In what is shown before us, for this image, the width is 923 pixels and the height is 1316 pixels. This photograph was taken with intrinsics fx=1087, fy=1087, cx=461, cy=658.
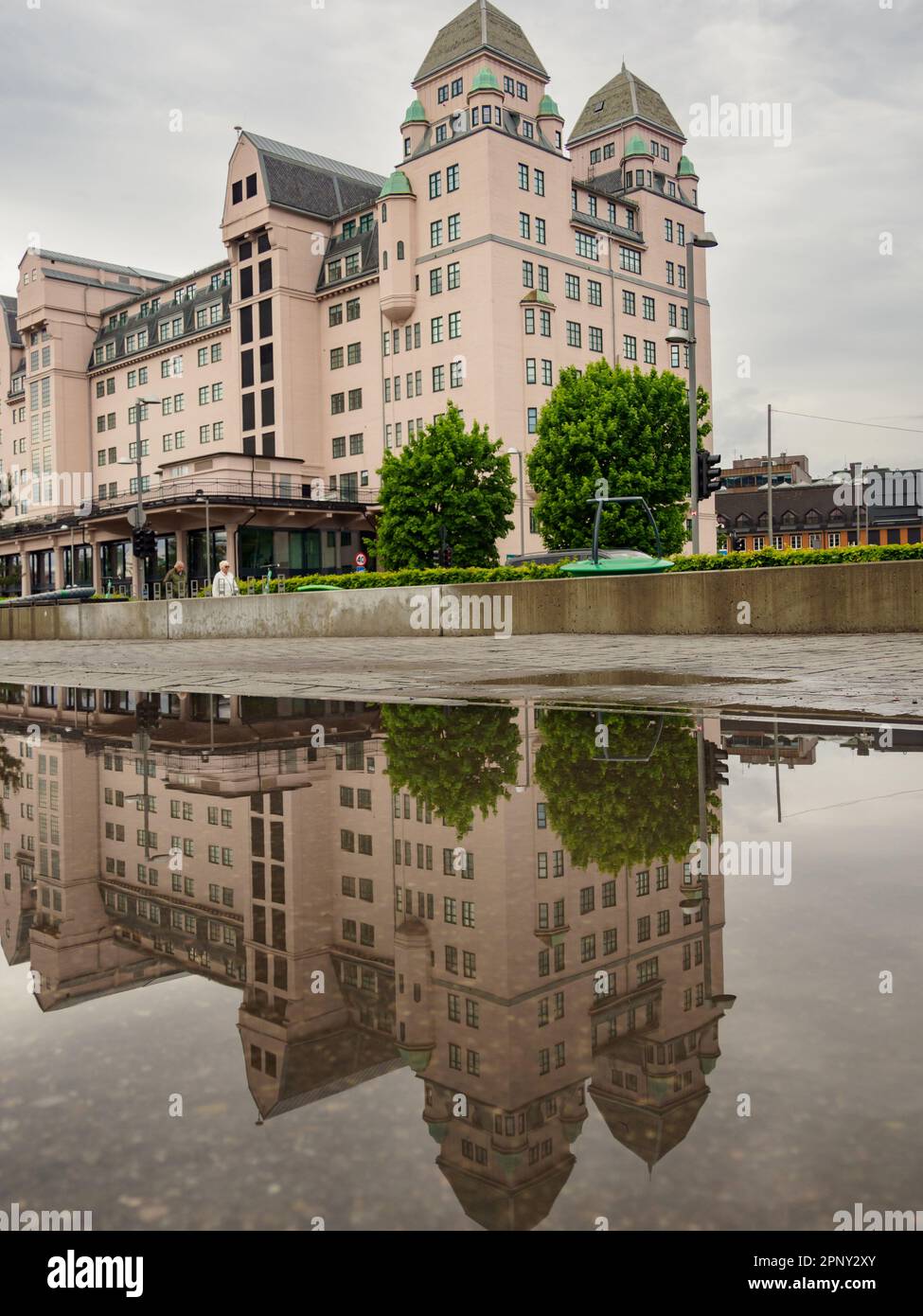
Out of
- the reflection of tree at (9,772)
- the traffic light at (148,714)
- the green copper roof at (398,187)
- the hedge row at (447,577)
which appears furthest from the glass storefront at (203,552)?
the reflection of tree at (9,772)

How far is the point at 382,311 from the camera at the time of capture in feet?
207

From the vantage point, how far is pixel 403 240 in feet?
202

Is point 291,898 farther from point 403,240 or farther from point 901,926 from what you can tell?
point 403,240

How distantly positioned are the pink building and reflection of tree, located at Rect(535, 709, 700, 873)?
2107 inches

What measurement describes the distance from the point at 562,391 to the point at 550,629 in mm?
34807

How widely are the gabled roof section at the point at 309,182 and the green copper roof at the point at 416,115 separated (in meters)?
5.99

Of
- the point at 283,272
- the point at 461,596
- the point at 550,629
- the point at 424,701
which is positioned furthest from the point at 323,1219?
the point at 283,272

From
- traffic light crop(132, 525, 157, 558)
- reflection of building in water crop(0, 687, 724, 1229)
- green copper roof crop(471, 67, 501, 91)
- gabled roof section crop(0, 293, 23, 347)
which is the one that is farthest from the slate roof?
reflection of building in water crop(0, 687, 724, 1229)

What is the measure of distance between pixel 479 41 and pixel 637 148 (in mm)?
16332

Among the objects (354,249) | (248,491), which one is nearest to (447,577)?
(248,491)

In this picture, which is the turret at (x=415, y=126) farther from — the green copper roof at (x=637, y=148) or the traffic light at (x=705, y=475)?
the traffic light at (x=705, y=475)

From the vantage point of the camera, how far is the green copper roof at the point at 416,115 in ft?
207

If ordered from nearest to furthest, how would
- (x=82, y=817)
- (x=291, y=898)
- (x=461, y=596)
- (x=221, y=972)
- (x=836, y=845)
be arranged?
(x=221, y=972)
(x=291, y=898)
(x=836, y=845)
(x=82, y=817)
(x=461, y=596)

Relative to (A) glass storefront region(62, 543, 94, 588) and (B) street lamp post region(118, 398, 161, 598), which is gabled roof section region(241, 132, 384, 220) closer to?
(B) street lamp post region(118, 398, 161, 598)
